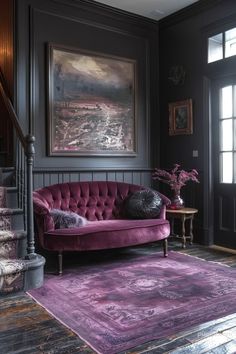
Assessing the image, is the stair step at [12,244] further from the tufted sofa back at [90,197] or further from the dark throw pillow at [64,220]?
the tufted sofa back at [90,197]

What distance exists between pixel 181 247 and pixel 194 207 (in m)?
0.65

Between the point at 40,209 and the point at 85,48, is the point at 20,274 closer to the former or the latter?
the point at 40,209

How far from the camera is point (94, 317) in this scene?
2479 millimetres

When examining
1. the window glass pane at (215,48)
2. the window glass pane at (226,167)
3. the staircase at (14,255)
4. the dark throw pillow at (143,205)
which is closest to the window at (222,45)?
the window glass pane at (215,48)

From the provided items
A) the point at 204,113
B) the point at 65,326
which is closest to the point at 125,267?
the point at 65,326

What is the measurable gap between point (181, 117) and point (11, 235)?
3.13 meters

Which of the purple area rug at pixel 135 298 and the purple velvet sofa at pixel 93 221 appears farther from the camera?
the purple velvet sofa at pixel 93 221

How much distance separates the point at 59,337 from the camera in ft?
7.16

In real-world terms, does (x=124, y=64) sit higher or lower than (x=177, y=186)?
higher

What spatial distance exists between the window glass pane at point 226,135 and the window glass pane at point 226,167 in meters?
0.09

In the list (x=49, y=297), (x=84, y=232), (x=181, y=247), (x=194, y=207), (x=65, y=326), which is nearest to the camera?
(x=65, y=326)

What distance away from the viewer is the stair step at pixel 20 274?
2.87m

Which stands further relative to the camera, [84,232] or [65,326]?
[84,232]

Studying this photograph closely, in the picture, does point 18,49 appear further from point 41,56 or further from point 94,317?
→ point 94,317
